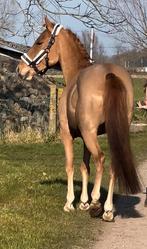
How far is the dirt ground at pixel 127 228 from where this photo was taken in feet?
22.4

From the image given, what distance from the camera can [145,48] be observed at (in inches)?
1109

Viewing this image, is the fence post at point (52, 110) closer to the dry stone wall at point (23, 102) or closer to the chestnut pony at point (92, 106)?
the dry stone wall at point (23, 102)

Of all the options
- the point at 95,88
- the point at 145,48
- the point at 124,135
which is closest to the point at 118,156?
the point at 124,135

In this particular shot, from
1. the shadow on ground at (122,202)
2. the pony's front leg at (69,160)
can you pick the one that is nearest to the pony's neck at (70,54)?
the pony's front leg at (69,160)

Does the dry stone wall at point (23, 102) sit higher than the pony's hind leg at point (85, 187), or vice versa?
the pony's hind leg at point (85, 187)

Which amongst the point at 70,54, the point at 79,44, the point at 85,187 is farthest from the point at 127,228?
the point at 79,44

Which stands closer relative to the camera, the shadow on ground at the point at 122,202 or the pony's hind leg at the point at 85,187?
the pony's hind leg at the point at 85,187

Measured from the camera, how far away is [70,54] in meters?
8.79

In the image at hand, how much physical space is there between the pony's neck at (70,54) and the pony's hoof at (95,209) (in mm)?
1912

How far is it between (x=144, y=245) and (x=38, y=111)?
610 inches

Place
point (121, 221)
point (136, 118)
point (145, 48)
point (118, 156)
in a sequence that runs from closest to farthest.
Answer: point (118, 156) → point (121, 221) → point (145, 48) → point (136, 118)

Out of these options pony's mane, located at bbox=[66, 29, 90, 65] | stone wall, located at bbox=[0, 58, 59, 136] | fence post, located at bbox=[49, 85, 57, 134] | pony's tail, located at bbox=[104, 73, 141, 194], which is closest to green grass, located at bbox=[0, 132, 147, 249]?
pony's tail, located at bbox=[104, 73, 141, 194]

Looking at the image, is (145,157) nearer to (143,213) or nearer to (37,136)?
(37,136)

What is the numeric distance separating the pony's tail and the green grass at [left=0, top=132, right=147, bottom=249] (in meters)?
0.73
